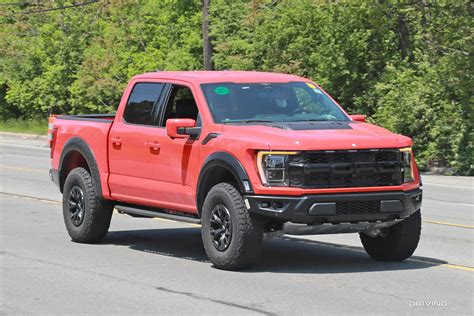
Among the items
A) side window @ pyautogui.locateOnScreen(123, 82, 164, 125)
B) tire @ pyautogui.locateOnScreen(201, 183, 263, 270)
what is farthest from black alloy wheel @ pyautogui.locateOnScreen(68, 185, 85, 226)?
tire @ pyautogui.locateOnScreen(201, 183, 263, 270)

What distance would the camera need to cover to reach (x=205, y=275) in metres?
10.5

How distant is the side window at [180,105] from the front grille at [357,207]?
90.9 inches

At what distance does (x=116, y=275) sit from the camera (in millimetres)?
10516

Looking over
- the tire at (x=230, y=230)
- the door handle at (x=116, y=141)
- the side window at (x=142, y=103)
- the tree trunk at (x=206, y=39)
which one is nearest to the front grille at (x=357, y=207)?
the tire at (x=230, y=230)

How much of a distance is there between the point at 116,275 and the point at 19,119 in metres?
39.0

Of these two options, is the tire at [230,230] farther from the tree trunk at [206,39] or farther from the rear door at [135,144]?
the tree trunk at [206,39]

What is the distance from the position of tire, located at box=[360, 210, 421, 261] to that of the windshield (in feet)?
4.37

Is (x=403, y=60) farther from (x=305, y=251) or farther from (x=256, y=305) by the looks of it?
(x=256, y=305)

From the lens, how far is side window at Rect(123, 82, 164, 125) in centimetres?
1223

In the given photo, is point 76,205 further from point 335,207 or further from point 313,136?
point 335,207

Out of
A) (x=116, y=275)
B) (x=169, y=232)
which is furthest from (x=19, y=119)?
(x=116, y=275)

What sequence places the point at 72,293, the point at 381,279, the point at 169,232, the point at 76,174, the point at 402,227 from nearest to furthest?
the point at 72,293 → the point at 381,279 → the point at 402,227 → the point at 76,174 → the point at 169,232

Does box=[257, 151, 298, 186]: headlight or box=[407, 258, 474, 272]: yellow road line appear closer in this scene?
box=[257, 151, 298, 186]: headlight

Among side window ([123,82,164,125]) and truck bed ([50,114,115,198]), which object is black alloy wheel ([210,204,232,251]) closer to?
side window ([123,82,164,125])
